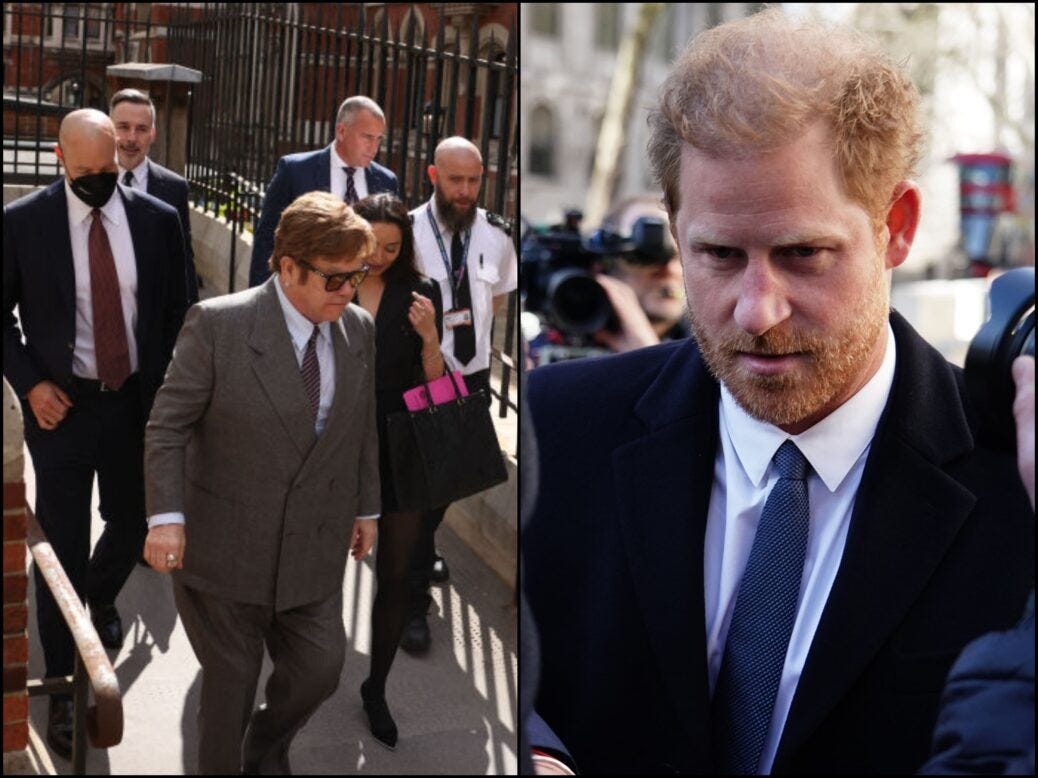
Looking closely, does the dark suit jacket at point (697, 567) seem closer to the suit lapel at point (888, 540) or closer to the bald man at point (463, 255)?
the suit lapel at point (888, 540)

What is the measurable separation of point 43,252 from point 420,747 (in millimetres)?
857

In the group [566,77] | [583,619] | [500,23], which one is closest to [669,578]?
[583,619]

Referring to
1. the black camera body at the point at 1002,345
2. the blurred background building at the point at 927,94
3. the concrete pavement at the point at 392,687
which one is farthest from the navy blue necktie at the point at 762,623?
the blurred background building at the point at 927,94

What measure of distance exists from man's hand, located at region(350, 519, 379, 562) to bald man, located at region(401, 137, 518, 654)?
0.80 feet

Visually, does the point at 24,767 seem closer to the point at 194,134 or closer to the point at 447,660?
the point at 447,660

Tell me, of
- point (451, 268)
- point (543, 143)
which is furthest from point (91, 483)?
point (543, 143)

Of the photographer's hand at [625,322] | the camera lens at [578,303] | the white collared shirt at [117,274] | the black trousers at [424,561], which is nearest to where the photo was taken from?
the white collared shirt at [117,274]

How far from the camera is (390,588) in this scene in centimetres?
199

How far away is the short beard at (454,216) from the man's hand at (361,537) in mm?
428

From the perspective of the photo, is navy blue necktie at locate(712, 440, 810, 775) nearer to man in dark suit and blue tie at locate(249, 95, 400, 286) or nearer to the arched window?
man in dark suit and blue tie at locate(249, 95, 400, 286)

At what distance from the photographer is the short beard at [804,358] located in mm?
1355

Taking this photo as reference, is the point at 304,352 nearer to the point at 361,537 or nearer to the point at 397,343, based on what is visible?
the point at 397,343

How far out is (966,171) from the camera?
53.4 ft

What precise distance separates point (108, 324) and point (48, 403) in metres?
0.14
